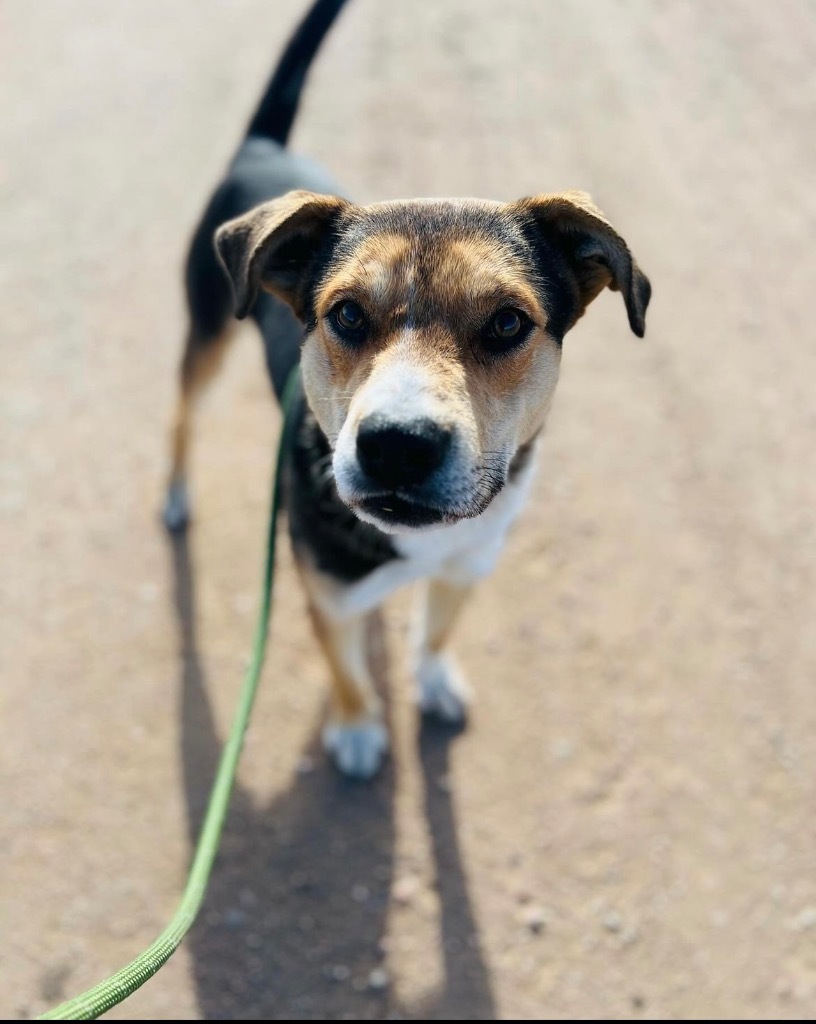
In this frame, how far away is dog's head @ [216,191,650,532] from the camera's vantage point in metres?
2.48

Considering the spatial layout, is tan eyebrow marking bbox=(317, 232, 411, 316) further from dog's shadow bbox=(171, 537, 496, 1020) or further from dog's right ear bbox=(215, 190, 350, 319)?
dog's shadow bbox=(171, 537, 496, 1020)

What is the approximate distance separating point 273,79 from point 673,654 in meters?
3.62

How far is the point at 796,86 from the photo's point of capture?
26.1 feet

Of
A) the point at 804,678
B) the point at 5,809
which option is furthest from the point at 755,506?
the point at 5,809

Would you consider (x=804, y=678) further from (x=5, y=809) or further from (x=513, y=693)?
(x=5, y=809)

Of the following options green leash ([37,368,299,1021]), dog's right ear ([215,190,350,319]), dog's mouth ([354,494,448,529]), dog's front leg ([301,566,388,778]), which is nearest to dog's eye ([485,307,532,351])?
dog's mouth ([354,494,448,529])

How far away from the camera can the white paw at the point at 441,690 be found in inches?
173

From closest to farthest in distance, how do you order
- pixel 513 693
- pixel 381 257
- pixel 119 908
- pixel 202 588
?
1. pixel 381 257
2. pixel 119 908
3. pixel 513 693
4. pixel 202 588

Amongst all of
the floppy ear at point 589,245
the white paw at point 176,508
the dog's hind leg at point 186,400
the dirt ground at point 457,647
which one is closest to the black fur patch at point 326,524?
the floppy ear at point 589,245

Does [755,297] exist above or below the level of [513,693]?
above

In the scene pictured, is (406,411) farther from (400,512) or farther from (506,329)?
(506,329)

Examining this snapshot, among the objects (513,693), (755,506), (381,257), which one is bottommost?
(513,693)

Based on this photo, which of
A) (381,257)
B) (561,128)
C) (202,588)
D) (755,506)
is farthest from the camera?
(561,128)

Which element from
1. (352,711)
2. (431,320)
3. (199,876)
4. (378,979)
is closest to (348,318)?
(431,320)
